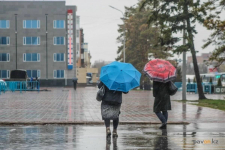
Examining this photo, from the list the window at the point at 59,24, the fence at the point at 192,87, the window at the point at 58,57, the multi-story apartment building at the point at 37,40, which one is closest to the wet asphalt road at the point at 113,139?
the fence at the point at 192,87

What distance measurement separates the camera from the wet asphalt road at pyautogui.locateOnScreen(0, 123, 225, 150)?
9461 mm

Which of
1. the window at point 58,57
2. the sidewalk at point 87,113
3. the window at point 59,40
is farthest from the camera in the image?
the window at point 58,57

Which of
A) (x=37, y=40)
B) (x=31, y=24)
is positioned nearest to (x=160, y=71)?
(x=37, y=40)

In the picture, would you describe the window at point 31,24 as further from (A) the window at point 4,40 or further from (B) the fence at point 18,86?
(B) the fence at point 18,86

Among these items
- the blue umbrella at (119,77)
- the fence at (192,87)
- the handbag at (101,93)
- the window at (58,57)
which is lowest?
the fence at (192,87)

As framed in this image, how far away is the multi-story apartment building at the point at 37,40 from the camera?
258ft

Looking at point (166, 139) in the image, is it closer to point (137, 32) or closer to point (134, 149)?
point (134, 149)

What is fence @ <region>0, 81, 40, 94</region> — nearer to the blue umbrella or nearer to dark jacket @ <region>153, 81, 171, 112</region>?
dark jacket @ <region>153, 81, 171, 112</region>

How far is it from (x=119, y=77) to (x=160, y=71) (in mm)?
1953

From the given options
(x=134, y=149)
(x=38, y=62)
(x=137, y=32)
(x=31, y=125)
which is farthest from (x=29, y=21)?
(x=134, y=149)

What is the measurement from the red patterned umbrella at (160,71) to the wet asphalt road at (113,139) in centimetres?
134

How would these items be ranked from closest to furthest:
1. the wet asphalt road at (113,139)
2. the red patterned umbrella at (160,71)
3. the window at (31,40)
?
1. the wet asphalt road at (113,139)
2. the red patterned umbrella at (160,71)
3. the window at (31,40)

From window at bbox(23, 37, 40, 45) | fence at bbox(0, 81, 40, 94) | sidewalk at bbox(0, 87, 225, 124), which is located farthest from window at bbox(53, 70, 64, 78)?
sidewalk at bbox(0, 87, 225, 124)

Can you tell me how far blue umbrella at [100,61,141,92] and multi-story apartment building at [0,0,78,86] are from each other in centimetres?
6769
